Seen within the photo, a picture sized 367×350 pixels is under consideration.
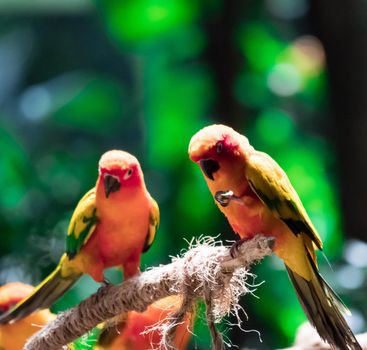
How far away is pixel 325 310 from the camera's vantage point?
3.65 ft

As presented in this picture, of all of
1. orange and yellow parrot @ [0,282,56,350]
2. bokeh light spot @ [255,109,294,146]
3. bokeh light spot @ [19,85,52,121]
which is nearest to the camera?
orange and yellow parrot @ [0,282,56,350]

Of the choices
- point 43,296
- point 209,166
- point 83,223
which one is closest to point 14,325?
point 43,296

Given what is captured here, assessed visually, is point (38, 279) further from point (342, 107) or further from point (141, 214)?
point (342, 107)

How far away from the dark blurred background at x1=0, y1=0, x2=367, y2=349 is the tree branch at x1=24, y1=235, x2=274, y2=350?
1.21 m

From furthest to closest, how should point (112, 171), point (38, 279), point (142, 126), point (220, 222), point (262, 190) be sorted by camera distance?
point (142, 126) < point (220, 222) < point (38, 279) < point (112, 171) < point (262, 190)

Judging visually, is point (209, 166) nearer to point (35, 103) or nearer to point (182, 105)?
point (182, 105)

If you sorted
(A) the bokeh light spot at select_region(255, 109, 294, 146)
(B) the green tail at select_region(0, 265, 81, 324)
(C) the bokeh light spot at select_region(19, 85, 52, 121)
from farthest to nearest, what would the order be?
1. (C) the bokeh light spot at select_region(19, 85, 52, 121)
2. (A) the bokeh light spot at select_region(255, 109, 294, 146)
3. (B) the green tail at select_region(0, 265, 81, 324)

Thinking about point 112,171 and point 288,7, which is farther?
point 288,7

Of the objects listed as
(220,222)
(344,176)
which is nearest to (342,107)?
(344,176)

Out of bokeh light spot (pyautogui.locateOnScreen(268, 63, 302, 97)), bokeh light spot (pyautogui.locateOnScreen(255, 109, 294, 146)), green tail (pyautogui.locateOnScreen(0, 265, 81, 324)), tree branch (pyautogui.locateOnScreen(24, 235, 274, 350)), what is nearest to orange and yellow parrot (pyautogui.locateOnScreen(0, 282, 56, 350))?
green tail (pyautogui.locateOnScreen(0, 265, 81, 324))

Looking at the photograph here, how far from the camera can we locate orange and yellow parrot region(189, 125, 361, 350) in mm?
1085

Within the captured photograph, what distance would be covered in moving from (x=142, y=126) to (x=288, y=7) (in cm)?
85

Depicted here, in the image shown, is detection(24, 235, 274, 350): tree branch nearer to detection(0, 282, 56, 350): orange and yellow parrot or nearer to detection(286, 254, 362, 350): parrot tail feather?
detection(286, 254, 362, 350): parrot tail feather

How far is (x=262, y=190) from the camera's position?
1.09 meters
